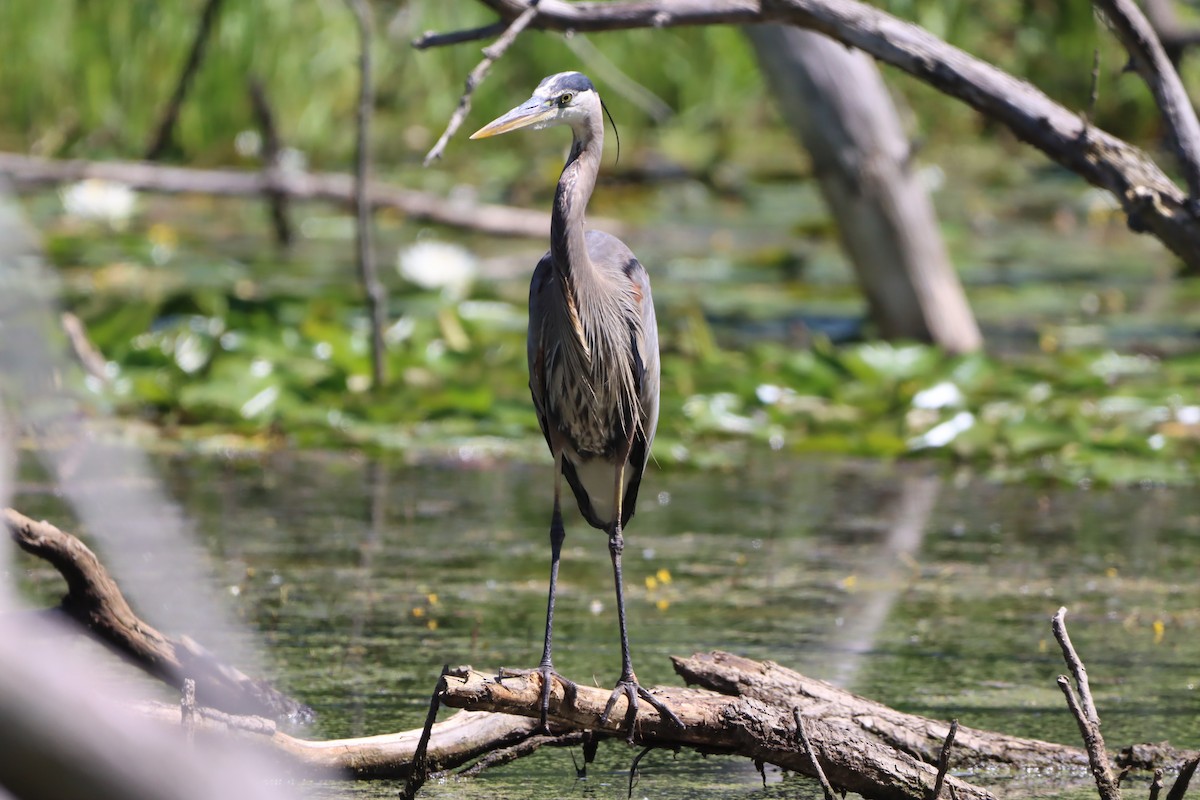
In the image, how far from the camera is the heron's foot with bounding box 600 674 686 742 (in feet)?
8.70

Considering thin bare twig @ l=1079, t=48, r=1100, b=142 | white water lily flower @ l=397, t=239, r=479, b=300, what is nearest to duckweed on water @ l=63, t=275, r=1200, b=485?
white water lily flower @ l=397, t=239, r=479, b=300

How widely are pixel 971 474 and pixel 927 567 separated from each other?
1.28m

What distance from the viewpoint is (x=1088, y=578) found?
14.7 feet

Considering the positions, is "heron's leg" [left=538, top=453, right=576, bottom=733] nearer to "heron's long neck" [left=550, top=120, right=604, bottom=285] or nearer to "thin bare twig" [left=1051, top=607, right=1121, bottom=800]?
"heron's long neck" [left=550, top=120, right=604, bottom=285]

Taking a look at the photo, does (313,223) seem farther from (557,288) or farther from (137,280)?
(557,288)

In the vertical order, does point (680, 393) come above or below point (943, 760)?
below

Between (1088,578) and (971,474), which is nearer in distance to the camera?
(1088,578)

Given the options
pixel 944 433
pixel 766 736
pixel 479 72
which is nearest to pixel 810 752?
pixel 766 736

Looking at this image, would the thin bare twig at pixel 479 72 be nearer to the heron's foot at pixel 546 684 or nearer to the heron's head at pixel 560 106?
the heron's head at pixel 560 106

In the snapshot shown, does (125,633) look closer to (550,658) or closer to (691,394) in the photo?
(550,658)

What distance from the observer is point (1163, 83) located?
357 centimetres

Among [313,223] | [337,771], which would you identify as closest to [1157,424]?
[337,771]

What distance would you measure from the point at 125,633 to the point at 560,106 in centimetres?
127

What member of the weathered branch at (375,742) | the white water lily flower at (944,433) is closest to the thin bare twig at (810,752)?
the weathered branch at (375,742)
